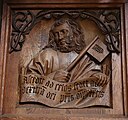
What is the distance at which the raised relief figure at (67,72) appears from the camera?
1.43 meters

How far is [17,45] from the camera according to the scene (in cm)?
152

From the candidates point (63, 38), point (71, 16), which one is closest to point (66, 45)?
point (63, 38)

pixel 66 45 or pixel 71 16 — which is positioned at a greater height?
pixel 71 16

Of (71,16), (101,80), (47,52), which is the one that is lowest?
(101,80)

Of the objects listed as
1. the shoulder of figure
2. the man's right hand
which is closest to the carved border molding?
the shoulder of figure

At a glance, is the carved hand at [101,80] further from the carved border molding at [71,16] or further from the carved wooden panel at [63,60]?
the carved border molding at [71,16]

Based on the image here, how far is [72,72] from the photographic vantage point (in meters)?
1.49

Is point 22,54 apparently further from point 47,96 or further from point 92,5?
point 92,5

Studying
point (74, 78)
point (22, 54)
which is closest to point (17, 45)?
point (22, 54)

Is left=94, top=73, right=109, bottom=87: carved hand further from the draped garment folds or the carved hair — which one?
the carved hair

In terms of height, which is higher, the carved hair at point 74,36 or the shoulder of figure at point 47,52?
the carved hair at point 74,36

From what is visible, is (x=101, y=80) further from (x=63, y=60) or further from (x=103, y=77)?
(x=63, y=60)

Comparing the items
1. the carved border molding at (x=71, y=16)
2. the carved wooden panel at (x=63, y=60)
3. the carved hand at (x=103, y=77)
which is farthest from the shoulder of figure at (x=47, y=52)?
the carved hand at (x=103, y=77)

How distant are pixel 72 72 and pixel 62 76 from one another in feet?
0.17
